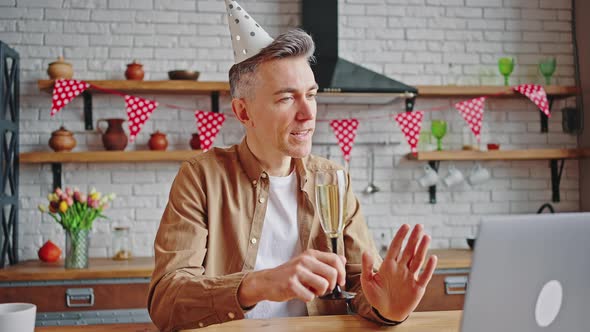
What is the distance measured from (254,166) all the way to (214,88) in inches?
67.1

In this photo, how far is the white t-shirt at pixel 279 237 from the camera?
1703 mm

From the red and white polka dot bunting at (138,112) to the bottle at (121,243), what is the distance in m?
0.52

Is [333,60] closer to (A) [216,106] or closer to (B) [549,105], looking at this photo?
(A) [216,106]

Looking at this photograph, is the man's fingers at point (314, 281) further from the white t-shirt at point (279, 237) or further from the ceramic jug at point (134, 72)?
the ceramic jug at point (134, 72)

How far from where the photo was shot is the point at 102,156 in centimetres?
333

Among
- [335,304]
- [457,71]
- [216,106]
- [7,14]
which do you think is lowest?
[335,304]

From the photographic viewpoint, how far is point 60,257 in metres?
3.45

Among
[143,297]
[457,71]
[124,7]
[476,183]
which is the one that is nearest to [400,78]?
[457,71]

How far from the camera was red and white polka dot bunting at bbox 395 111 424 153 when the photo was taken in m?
3.59

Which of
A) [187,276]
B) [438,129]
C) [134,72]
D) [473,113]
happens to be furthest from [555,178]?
[187,276]

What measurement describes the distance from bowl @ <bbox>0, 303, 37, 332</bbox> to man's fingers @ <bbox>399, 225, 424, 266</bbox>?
27.8 inches

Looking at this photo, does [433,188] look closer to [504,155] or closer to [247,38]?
[504,155]

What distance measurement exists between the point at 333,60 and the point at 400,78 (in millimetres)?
540

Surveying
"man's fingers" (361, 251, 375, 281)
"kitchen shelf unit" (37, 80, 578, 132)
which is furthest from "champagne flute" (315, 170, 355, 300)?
"kitchen shelf unit" (37, 80, 578, 132)
